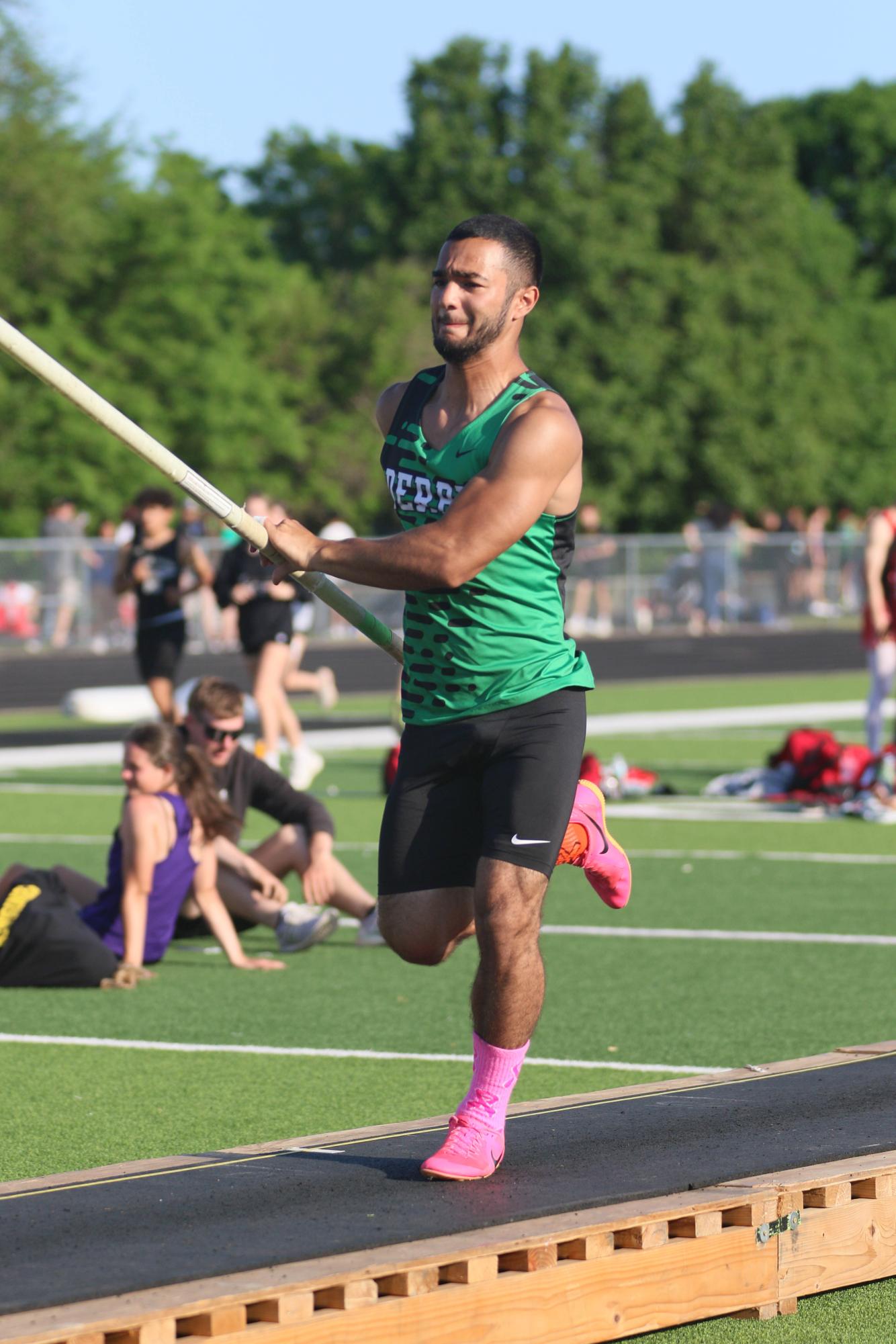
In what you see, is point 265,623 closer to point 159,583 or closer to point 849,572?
point 159,583

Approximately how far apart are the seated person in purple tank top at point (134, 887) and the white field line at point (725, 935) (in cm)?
183

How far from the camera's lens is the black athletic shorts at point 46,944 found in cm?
855

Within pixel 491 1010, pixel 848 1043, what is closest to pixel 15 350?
pixel 491 1010

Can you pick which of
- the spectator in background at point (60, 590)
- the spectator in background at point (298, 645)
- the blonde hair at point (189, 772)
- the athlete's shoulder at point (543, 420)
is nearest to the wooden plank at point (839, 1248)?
the athlete's shoulder at point (543, 420)

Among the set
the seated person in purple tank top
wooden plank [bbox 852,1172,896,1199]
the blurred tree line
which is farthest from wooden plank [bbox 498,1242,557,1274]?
the blurred tree line

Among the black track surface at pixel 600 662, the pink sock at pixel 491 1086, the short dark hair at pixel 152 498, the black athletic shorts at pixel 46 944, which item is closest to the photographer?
the pink sock at pixel 491 1086

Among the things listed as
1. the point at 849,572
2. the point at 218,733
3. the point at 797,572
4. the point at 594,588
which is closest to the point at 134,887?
the point at 218,733

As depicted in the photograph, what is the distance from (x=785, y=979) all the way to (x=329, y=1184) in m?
4.40

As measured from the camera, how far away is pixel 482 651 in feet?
16.1

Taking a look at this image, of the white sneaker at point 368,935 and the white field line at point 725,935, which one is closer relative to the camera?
the white sneaker at point 368,935

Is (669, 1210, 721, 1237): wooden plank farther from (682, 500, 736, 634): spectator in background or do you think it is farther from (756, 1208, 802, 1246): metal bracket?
(682, 500, 736, 634): spectator in background

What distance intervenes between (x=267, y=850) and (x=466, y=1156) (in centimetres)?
489

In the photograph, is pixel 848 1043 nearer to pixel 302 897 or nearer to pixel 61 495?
pixel 302 897

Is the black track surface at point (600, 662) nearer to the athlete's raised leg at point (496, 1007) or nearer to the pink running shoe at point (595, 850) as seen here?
the pink running shoe at point (595, 850)
